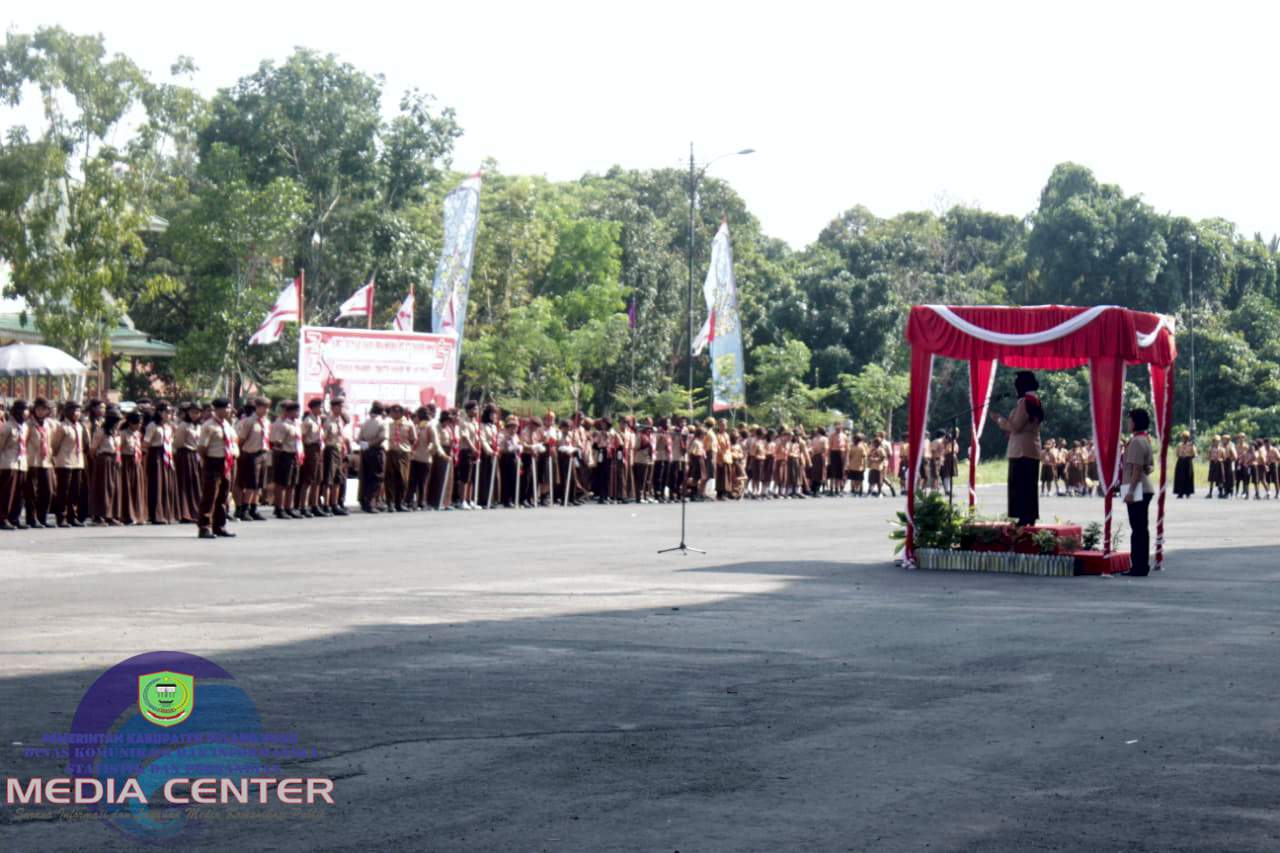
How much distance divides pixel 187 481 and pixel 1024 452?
533 inches

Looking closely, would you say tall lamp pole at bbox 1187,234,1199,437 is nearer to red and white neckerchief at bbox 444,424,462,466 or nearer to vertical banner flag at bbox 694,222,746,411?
vertical banner flag at bbox 694,222,746,411

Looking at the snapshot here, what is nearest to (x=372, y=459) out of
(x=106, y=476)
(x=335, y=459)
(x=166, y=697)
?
(x=335, y=459)

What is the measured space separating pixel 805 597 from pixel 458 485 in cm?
1988

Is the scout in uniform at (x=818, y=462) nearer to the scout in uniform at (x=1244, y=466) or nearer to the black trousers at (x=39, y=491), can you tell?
the scout in uniform at (x=1244, y=466)

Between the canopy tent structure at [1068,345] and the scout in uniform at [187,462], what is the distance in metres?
12.5

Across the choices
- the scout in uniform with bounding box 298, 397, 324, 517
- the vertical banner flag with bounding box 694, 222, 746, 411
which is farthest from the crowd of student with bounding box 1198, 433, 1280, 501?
the scout in uniform with bounding box 298, 397, 324, 517

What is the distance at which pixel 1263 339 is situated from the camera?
70938mm

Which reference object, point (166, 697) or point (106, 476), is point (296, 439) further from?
point (166, 697)

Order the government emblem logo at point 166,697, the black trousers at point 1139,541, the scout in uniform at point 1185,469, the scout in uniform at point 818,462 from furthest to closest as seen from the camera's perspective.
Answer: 1. the scout in uniform at point 1185,469
2. the scout in uniform at point 818,462
3. the black trousers at point 1139,541
4. the government emblem logo at point 166,697

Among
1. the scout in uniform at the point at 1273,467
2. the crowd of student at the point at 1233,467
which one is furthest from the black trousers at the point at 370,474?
the scout in uniform at the point at 1273,467

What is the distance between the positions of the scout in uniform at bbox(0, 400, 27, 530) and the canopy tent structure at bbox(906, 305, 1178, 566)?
13.5 m

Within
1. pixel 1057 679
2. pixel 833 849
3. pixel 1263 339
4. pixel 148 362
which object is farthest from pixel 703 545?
pixel 1263 339

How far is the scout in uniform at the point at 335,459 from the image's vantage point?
29.8 meters

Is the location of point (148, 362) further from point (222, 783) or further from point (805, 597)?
point (222, 783)
